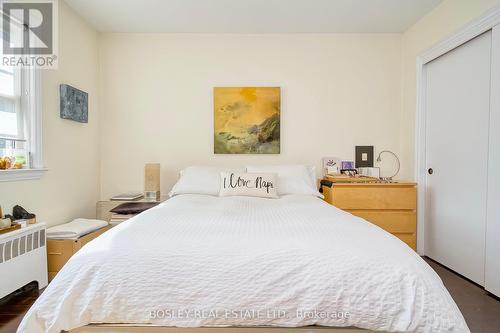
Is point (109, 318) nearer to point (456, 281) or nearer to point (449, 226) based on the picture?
point (456, 281)

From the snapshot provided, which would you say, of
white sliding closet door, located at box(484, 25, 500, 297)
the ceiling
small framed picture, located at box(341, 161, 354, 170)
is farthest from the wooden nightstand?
white sliding closet door, located at box(484, 25, 500, 297)

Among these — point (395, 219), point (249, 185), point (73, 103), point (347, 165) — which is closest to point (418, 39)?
point (347, 165)

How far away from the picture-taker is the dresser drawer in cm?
259

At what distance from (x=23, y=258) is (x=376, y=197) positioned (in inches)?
116

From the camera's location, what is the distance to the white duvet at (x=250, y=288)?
1.01m

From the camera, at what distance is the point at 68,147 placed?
2566mm

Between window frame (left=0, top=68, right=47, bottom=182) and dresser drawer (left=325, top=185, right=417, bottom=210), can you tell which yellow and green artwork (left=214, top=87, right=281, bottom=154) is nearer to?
dresser drawer (left=325, top=185, right=417, bottom=210)

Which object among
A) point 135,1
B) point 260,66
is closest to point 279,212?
point 260,66

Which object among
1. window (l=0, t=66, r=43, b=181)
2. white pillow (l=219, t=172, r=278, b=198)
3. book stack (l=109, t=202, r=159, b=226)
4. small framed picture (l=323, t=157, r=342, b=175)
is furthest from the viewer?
small framed picture (l=323, t=157, r=342, b=175)

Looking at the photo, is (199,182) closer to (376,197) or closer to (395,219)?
(376,197)

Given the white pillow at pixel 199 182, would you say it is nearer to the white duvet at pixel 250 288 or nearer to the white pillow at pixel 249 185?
the white pillow at pixel 249 185

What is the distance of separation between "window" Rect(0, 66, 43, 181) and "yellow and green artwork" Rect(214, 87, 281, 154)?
165 centimetres

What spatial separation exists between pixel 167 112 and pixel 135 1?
1.12 metres

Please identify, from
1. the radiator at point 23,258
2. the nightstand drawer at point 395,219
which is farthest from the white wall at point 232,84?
the radiator at point 23,258
